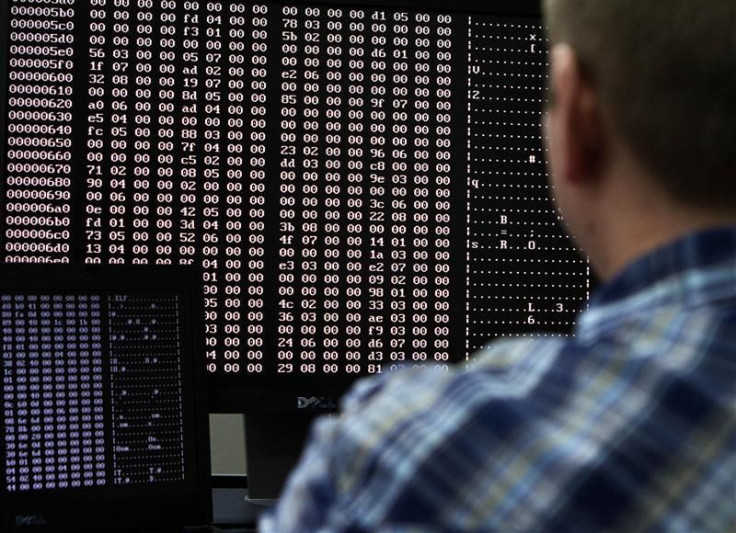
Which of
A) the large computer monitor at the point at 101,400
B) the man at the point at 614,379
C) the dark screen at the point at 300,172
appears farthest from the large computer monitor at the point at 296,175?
the man at the point at 614,379

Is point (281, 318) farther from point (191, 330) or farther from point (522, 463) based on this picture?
point (522, 463)

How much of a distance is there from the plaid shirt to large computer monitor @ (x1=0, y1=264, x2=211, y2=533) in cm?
70

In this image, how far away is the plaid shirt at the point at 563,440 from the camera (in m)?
0.43

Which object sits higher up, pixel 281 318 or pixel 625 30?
pixel 625 30

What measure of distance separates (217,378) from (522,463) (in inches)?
37.1

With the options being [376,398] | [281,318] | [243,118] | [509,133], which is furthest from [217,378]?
[376,398]

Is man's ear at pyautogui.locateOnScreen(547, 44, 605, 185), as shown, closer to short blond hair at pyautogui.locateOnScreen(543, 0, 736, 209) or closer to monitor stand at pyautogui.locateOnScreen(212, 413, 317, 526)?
short blond hair at pyautogui.locateOnScreen(543, 0, 736, 209)

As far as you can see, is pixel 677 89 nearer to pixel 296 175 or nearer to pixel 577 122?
pixel 577 122

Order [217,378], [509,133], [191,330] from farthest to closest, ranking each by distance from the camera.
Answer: [509,133]
[217,378]
[191,330]

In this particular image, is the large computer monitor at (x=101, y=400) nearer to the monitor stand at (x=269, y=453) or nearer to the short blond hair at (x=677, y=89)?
the monitor stand at (x=269, y=453)

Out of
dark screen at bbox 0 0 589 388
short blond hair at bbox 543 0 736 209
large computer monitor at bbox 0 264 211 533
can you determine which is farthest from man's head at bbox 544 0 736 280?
dark screen at bbox 0 0 589 388

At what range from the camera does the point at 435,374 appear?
0.48 m

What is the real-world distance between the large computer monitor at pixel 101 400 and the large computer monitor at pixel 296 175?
140 millimetres

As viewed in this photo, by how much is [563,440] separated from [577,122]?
18 cm
